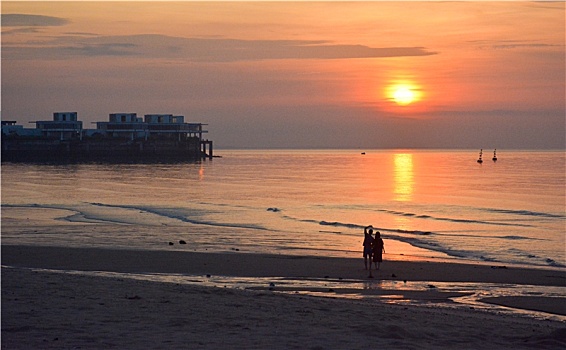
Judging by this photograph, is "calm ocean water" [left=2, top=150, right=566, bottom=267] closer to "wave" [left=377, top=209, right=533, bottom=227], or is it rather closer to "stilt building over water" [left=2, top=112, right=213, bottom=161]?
"wave" [left=377, top=209, right=533, bottom=227]

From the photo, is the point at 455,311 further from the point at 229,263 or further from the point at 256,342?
the point at 229,263

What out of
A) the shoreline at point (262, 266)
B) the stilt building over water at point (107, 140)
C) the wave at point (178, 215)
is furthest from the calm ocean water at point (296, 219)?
the stilt building over water at point (107, 140)

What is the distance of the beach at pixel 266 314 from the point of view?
10.8m

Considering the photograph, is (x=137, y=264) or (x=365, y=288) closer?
(x=365, y=288)

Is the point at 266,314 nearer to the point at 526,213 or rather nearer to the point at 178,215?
the point at 178,215

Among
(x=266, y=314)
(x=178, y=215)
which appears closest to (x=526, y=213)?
(x=178, y=215)

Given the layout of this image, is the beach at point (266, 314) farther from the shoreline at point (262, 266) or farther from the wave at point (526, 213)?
the wave at point (526, 213)

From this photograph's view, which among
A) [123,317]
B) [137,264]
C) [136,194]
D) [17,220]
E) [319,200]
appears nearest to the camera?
[123,317]

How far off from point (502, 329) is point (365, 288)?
20.2ft

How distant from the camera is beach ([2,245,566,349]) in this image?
1081 cm

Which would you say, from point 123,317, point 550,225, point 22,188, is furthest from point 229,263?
point 22,188

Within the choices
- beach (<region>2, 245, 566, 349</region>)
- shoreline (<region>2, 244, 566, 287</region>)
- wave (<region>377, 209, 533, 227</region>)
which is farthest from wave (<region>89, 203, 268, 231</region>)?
beach (<region>2, 245, 566, 349</region>)

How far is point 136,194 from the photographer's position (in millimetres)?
64000

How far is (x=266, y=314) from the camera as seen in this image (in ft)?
42.7
